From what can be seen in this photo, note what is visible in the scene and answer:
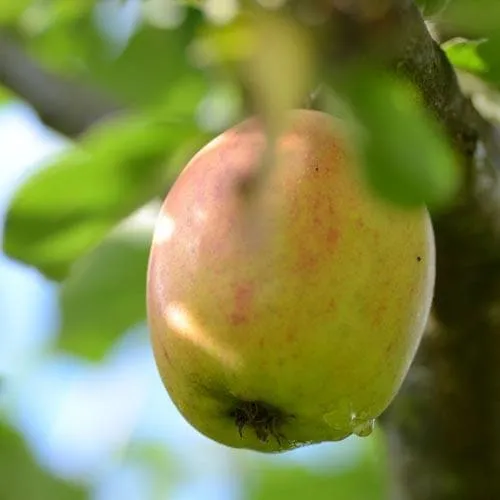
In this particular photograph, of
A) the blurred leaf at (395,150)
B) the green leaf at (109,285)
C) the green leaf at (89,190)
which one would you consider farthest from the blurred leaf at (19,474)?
the blurred leaf at (395,150)

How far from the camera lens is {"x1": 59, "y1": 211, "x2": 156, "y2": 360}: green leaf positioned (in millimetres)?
1232

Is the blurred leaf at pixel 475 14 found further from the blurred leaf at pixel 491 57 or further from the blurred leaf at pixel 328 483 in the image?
the blurred leaf at pixel 328 483

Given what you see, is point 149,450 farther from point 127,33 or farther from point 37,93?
point 127,33

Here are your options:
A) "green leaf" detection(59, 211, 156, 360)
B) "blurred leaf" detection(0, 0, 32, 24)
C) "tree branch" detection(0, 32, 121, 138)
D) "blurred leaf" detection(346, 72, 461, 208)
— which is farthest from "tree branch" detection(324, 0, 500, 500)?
"tree branch" detection(0, 32, 121, 138)

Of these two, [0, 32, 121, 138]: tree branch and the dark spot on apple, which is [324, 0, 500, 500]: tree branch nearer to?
the dark spot on apple

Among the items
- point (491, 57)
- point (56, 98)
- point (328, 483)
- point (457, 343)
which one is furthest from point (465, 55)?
point (328, 483)

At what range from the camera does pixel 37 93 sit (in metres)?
1.58

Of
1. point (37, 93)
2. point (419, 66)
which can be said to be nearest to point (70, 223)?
point (419, 66)

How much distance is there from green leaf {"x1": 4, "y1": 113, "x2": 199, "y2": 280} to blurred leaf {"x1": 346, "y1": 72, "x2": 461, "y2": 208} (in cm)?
37

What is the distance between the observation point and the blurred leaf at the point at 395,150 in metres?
0.58

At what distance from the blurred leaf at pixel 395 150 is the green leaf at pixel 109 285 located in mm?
647

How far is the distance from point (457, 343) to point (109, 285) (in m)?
0.35

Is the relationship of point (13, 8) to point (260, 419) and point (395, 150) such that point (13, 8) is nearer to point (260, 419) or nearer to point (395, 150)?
point (260, 419)

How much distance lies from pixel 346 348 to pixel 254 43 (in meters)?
0.28
